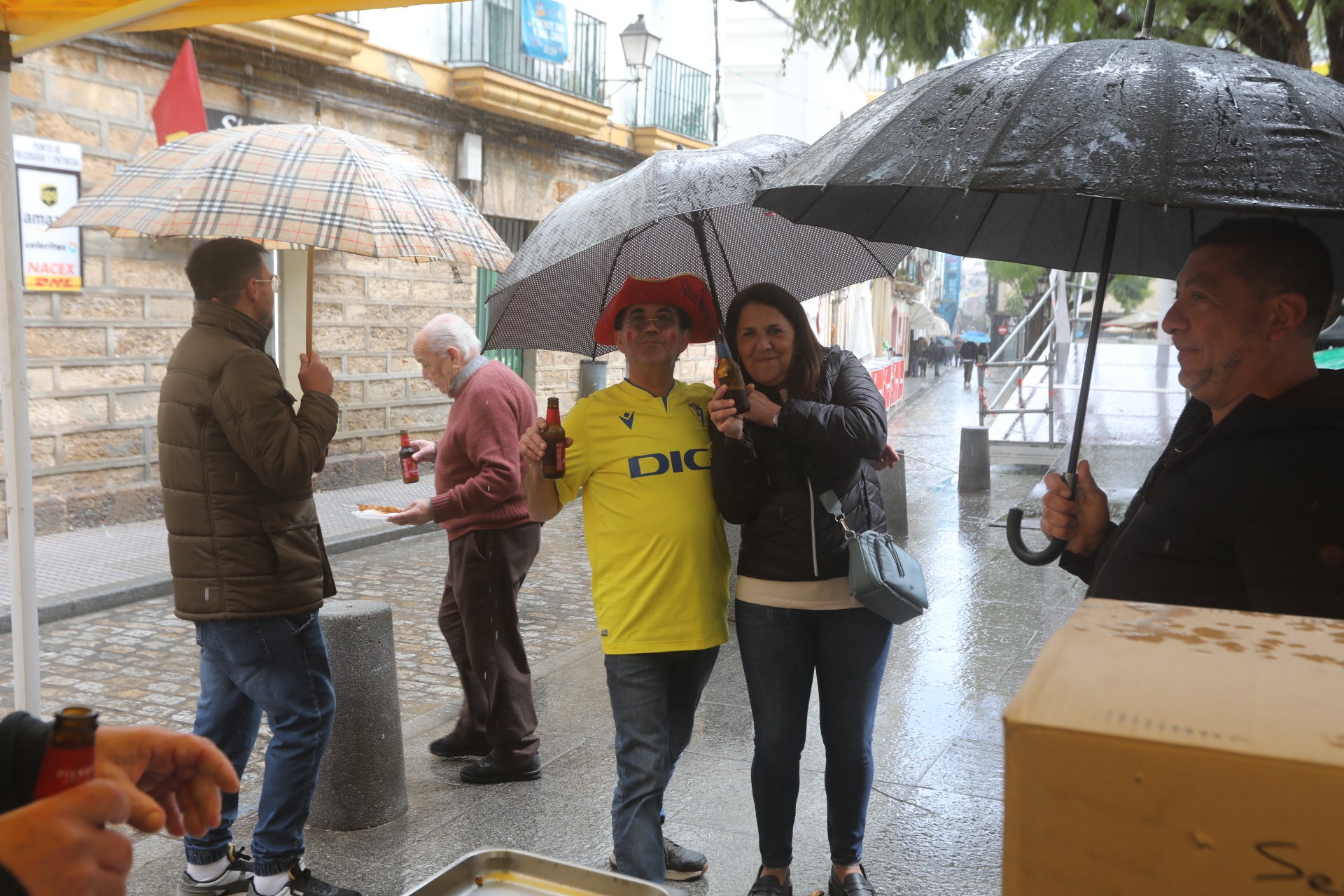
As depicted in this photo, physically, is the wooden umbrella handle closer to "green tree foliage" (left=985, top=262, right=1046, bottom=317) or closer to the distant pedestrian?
the distant pedestrian

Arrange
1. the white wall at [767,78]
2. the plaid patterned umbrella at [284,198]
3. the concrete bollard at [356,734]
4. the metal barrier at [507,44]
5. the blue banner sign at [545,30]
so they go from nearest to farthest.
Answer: the plaid patterned umbrella at [284,198], the concrete bollard at [356,734], the metal barrier at [507,44], the blue banner sign at [545,30], the white wall at [767,78]

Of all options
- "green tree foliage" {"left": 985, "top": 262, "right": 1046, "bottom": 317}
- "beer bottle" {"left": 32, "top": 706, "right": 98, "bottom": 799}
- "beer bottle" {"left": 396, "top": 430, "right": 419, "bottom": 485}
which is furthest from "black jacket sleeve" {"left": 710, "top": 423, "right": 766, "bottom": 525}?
"green tree foliage" {"left": 985, "top": 262, "right": 1046, "bottom": 317}

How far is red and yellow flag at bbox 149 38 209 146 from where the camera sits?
9.23m

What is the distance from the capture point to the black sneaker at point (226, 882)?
11.8 feet

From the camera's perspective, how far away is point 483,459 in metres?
4.50

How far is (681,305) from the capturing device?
3553mm

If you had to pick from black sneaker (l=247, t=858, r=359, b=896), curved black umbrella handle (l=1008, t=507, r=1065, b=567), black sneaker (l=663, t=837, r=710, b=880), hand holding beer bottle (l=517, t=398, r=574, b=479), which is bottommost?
black sneaker (l=663, t=837, r=710, b=880)

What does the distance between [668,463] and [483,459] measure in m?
1.34

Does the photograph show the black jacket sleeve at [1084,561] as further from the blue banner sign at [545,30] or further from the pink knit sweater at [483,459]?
the blue banner sign at [545,30]

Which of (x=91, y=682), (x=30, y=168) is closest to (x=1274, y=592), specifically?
(x=91, y=682)

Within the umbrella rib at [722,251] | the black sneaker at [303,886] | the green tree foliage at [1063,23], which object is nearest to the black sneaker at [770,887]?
the black sneaker at [303,886]

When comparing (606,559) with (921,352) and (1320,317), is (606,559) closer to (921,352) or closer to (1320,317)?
(1320,317)

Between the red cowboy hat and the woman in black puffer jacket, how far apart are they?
0.54 ft

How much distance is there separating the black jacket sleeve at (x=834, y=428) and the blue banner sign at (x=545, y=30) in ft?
43.8
